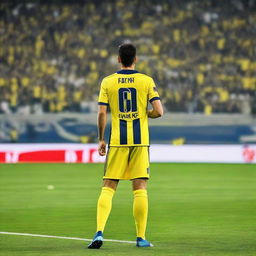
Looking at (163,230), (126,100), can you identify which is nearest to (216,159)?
(163,230)

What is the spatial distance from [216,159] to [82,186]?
882 centimetres

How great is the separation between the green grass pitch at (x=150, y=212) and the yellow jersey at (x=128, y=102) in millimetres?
1029

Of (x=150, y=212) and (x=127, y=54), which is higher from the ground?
(x=127, y=54)

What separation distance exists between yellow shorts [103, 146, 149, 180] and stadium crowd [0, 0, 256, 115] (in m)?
18.5

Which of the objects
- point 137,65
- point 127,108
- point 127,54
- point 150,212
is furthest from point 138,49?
point 127,54

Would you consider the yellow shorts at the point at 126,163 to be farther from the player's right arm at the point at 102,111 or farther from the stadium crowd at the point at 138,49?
the stadium crowd at the point at 138,49

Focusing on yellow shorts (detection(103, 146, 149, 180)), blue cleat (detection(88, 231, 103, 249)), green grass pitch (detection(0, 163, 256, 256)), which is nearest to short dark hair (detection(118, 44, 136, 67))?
yellow shorts (detection(103, 146, 149, 180))

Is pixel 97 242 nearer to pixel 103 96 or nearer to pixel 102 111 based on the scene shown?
pixel 102 111

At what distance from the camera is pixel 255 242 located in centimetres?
771

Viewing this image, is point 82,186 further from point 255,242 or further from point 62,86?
point 62,86

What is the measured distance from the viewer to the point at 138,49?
28391 mm

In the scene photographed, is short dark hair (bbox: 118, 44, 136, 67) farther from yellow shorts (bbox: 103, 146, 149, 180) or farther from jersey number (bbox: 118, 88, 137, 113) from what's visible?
yellow shorts (bbox: 103, 146, 149, 180)

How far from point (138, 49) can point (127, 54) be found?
70.1 ft

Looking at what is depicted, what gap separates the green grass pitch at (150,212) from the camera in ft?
24.1
